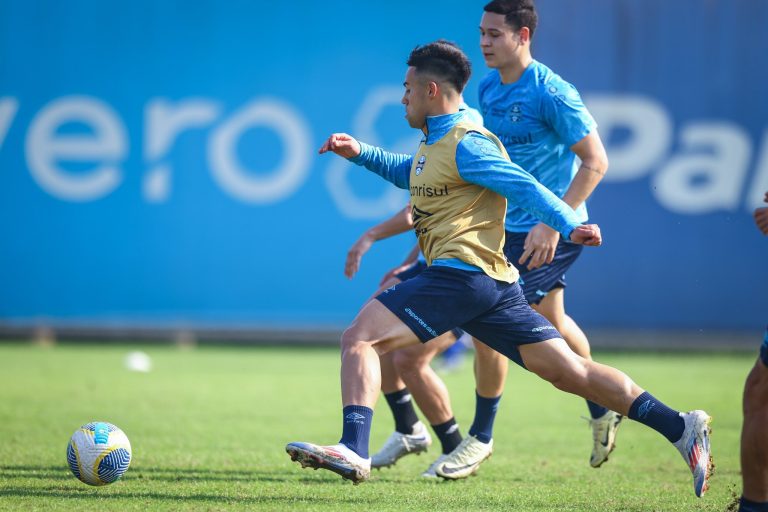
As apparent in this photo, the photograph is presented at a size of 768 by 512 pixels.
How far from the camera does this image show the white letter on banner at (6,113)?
1614 centimetres

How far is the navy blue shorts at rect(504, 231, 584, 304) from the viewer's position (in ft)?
A: 20.1

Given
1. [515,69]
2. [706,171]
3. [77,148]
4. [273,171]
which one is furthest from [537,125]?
[77,148]

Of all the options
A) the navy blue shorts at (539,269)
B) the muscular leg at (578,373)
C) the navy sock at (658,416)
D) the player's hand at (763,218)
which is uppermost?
the player's hand at (763,218)

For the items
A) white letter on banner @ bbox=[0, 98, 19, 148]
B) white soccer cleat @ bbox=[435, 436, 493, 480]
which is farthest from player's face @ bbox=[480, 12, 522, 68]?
white letter on banner @ bbox=[0, 98, 19, 148]

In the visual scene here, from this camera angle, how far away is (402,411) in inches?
262

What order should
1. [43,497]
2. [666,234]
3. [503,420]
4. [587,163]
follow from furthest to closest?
1. [666,234]
2. [503,420]
3. [587,163]
4. [43,497]

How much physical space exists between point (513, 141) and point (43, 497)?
3257 mm

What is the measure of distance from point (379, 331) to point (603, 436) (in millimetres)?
2038

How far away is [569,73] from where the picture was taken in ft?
51.2

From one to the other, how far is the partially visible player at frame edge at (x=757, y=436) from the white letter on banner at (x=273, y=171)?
12.0 m

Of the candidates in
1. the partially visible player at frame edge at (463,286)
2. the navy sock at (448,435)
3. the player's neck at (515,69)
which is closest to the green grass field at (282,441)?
the navy sock at (448,435)

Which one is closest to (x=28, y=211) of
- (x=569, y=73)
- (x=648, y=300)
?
(x=569, y=73)

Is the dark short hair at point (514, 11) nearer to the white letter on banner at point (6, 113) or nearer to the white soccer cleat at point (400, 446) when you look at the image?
the white soccer cleat at point (400, 446)

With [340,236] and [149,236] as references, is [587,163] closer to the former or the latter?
[340,236]
